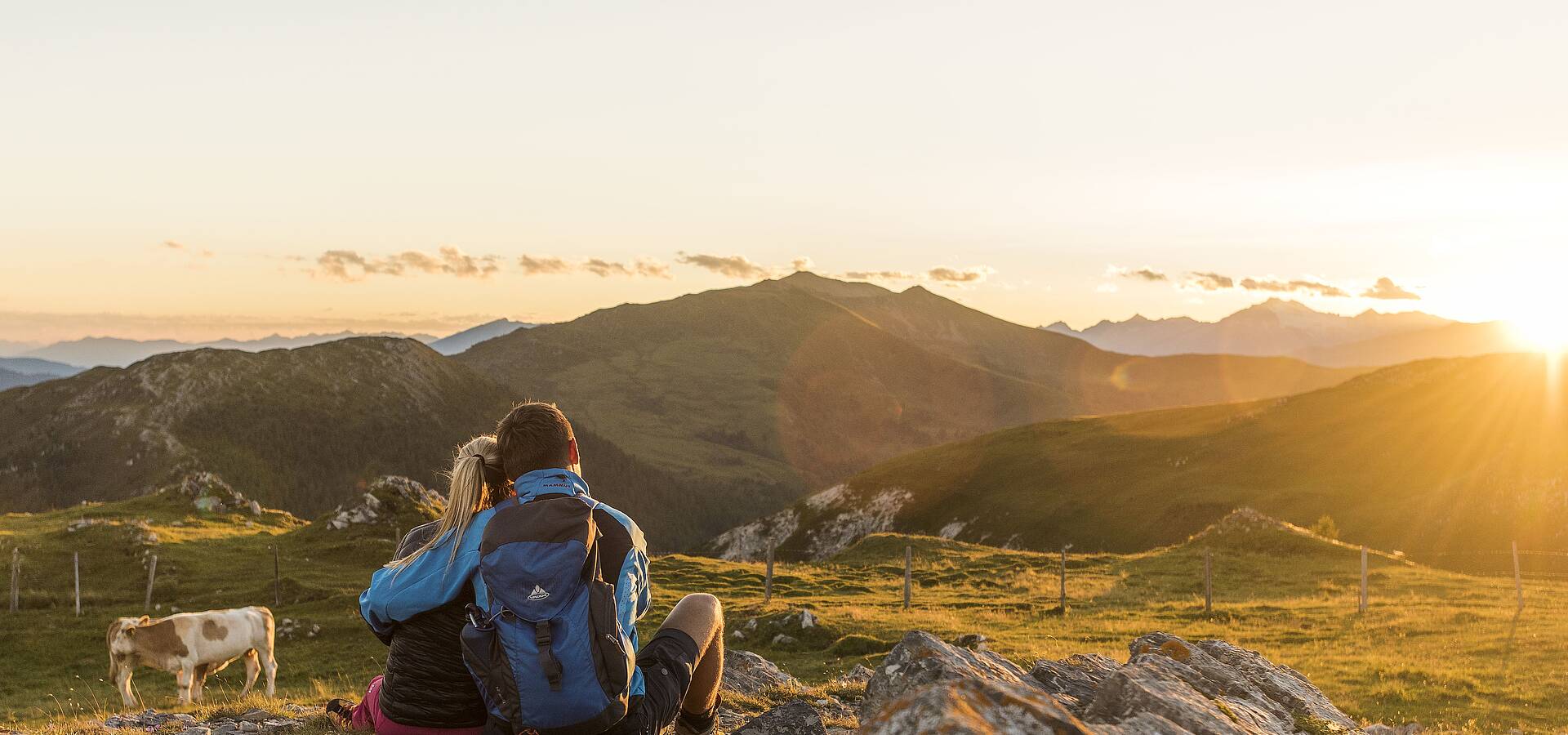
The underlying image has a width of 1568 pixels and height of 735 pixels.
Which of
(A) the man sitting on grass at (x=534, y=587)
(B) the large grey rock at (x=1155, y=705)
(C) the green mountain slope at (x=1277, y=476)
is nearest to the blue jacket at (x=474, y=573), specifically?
(A) the man sitting on grass at (x=534, y=587)

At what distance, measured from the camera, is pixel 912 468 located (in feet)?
Result: 426

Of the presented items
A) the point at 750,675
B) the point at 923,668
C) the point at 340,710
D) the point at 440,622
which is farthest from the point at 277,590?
the point at 440,622

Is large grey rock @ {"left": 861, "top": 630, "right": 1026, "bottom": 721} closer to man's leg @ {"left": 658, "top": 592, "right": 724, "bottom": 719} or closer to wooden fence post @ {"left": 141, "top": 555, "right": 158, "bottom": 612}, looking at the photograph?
man's leg @ {"left": 658, "top": 592, "right": 724, "bottom": 719}

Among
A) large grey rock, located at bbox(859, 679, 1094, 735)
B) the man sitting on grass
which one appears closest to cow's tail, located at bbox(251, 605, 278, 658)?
the man sitting on grass

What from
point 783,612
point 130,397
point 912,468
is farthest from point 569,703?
point 130,397

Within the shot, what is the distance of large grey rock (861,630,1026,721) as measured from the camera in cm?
963

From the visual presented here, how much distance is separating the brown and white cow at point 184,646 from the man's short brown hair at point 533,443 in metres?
17.8

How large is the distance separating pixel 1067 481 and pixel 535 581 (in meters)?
105

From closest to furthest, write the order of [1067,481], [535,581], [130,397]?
[535,581]
[1067,481]
[130,397]

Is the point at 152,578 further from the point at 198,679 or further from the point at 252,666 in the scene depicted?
the point at 252,666

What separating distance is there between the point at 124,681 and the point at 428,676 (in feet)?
62.3

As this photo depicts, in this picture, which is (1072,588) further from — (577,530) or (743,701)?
(577,530)

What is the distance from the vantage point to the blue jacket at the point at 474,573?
597cm

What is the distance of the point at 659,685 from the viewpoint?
690cm
